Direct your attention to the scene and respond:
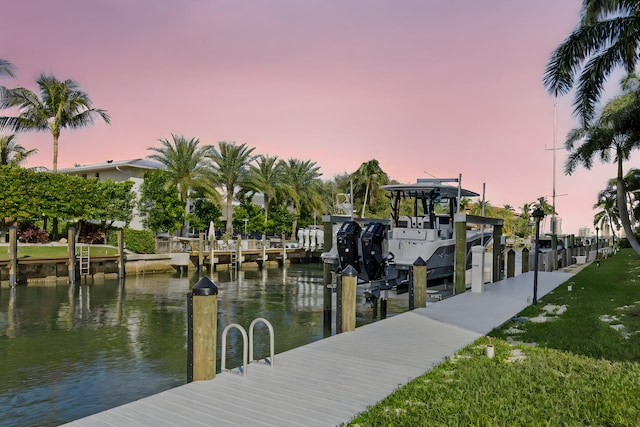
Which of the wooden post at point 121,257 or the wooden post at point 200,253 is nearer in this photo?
the wooden post at point 121,257

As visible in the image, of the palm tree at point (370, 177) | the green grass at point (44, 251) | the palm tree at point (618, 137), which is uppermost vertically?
the palm tree at point (370, 177)

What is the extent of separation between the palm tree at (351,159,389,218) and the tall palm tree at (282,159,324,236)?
9309 mm

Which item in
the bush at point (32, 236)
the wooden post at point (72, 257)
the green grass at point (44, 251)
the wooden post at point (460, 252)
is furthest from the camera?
the bush at point (32, 236)

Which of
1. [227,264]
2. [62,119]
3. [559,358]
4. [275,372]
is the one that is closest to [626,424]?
[559,358]

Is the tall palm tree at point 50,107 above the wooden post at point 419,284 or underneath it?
above

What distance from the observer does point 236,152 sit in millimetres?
45562

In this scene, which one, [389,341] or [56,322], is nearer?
[389,341]

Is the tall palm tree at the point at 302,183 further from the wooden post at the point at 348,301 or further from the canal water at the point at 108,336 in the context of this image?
the wooden post at the point at 348,301

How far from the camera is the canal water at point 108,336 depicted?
8961mm

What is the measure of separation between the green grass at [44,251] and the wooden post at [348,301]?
2388 cm

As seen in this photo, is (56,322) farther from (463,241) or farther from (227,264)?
(227,264)

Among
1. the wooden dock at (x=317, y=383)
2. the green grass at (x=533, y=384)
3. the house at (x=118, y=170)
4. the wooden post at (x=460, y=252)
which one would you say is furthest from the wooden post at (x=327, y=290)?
the house at (x=118, y=170)

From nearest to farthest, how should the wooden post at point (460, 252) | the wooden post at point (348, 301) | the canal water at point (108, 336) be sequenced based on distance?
1. the canal water at point (108, 336)
2. the wooden post at point (348, 301)
3. the wooden post at point (460, 252)

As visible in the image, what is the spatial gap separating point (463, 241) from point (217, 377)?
11.0m
